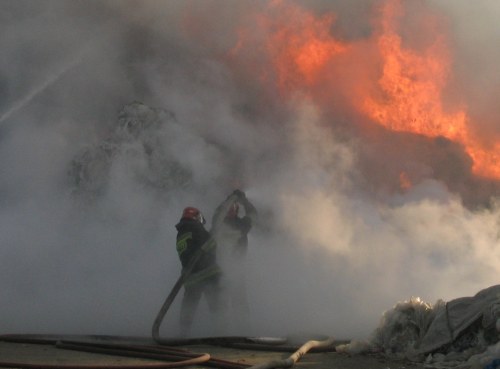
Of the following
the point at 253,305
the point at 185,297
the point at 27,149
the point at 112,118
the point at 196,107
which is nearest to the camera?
the point at 185,297

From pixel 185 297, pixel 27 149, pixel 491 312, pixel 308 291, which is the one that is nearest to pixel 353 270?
pixel 308 291

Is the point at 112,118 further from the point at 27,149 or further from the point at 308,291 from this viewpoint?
the point at 308,291

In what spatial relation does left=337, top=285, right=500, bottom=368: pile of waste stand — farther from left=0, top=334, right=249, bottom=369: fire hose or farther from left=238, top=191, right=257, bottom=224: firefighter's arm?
left=238, top=191, right=257, bottom=224: firefighter's arm

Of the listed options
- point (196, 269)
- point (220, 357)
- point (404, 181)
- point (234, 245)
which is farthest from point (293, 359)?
point (404, 181)

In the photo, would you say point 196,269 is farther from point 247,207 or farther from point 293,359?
point 293,359

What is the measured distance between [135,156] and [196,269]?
10278 millimetres

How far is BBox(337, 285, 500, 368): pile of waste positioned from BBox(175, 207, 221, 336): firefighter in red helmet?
278 cm

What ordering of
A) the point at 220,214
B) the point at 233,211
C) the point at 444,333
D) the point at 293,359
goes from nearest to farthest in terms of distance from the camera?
the point at 293,359
the point at 444,333
the point at 220,214
the point at 233,211

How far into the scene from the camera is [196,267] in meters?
8.95

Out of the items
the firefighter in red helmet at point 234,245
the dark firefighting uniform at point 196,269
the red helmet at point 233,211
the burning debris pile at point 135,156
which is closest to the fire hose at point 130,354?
the dark firefighting uniform at point 196,269

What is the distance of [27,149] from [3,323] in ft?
23.8

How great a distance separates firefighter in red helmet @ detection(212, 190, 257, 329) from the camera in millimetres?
9297

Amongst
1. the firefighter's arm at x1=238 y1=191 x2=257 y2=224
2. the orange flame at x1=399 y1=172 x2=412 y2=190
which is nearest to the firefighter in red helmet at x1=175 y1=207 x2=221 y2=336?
the firefighter's arm at x1=238 y1=191 x2=257 y2=224

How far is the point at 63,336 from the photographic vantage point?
7.89m
